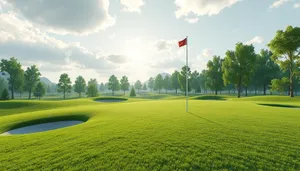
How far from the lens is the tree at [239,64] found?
4581 cm

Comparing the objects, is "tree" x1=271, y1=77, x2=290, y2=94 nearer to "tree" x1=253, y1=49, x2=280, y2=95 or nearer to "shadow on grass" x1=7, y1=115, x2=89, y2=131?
"tree" x1=253, y1=49, x2=280, y2=95

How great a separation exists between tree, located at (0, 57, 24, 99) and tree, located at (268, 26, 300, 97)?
85080 mm

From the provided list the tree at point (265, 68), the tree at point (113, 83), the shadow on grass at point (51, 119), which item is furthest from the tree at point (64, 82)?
the tree at point (265, 68)

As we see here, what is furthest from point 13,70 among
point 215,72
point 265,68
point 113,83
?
point 265,68

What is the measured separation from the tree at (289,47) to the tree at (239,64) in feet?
36.5

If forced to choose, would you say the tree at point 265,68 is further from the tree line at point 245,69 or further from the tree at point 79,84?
the tree at point 79,84

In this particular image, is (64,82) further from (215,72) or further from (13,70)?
(215,72)

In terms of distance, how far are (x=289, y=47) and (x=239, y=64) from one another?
15028 mm

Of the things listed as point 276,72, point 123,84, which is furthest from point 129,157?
point 123,84

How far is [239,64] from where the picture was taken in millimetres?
47312

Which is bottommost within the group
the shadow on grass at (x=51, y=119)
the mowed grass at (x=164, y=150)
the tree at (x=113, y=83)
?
the shadow on grass at (x=51, y=119)

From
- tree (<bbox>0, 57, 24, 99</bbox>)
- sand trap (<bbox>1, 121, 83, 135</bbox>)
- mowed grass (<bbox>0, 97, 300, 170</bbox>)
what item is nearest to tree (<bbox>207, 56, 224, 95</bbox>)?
mowed grass (<bbox>0, 97, 300, 170</bbox>)

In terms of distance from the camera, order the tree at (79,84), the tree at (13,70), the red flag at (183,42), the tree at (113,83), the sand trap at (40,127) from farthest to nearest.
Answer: the tree at (113,83) < the tree at (79,84) < the tree at (13,70) < the red flag at (183,42) < the sand trap at (40,127)

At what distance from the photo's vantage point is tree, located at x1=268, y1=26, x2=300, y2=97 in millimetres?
31906
